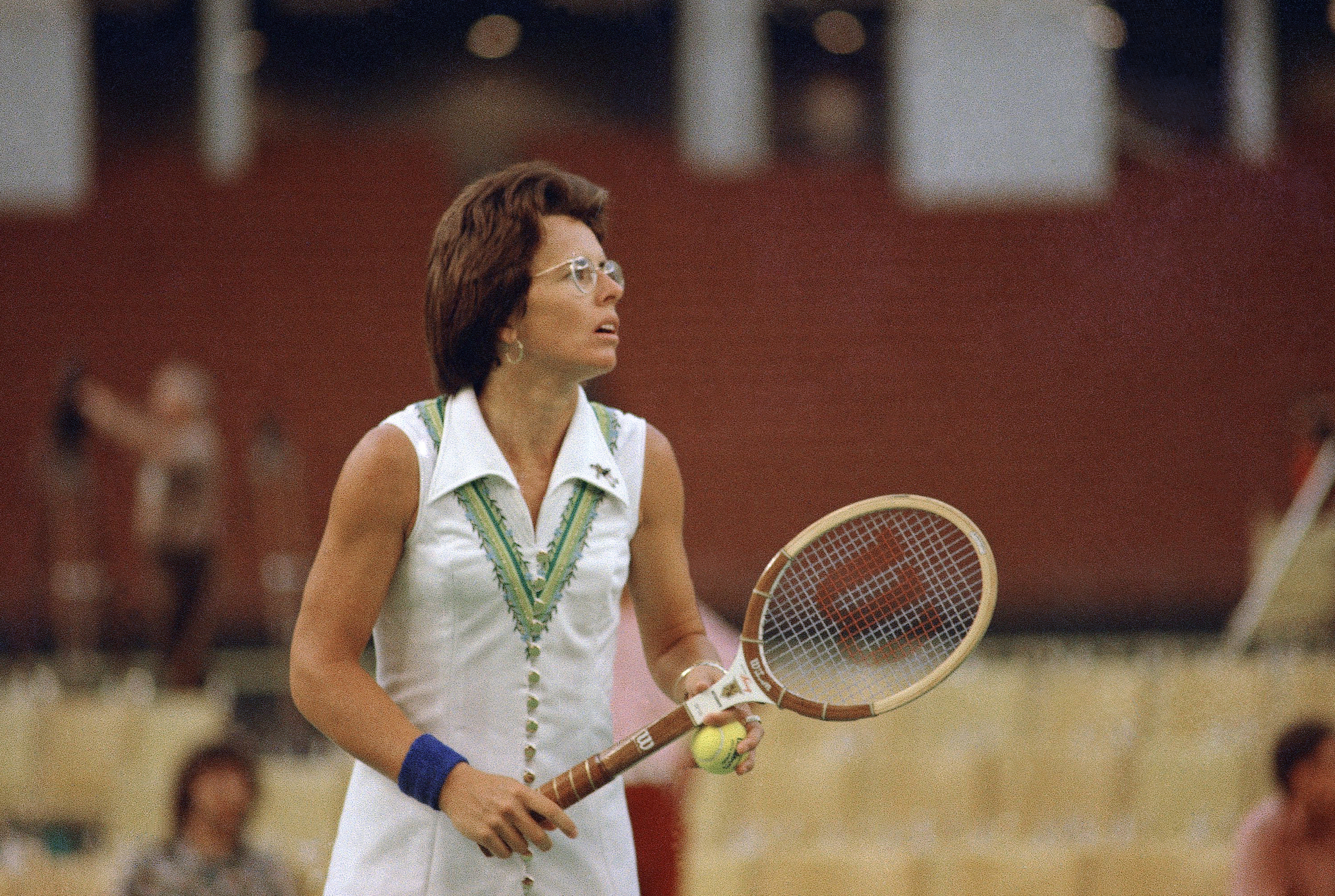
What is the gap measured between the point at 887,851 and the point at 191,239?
7931 mm

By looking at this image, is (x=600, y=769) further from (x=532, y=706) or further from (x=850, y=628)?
(x=850, y=628)

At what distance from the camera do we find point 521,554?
1785 millimetres

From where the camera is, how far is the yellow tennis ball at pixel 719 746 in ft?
5.74

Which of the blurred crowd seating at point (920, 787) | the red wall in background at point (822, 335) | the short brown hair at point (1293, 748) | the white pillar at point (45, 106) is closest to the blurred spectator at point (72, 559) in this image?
the red wall in background at point (822, 335)

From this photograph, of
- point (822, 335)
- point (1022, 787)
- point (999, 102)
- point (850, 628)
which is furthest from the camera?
point (822, 335)

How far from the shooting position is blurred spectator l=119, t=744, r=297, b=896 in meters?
3.72

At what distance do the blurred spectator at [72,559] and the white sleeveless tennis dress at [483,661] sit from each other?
6914 millimetres

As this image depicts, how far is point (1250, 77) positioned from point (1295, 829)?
7.49 metres

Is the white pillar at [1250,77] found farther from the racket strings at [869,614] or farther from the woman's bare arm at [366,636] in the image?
the woman's bare arm at [366,636]

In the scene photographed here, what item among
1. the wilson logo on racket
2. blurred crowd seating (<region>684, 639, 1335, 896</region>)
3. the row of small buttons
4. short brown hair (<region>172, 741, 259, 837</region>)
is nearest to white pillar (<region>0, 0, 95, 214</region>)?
blurred crowd seating (<region>684, 639, 1335, 896</region>)

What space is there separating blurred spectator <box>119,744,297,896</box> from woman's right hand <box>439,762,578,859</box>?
228 cm

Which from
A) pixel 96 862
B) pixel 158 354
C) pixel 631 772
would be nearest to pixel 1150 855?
pixel 631 772

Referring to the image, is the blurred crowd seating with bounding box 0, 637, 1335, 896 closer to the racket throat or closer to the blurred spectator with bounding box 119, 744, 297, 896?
the blurred spectator with bounding box 119, 744, 297, 896

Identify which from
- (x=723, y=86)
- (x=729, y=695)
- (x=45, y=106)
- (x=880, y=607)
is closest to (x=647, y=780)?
(x=880, y=607)
